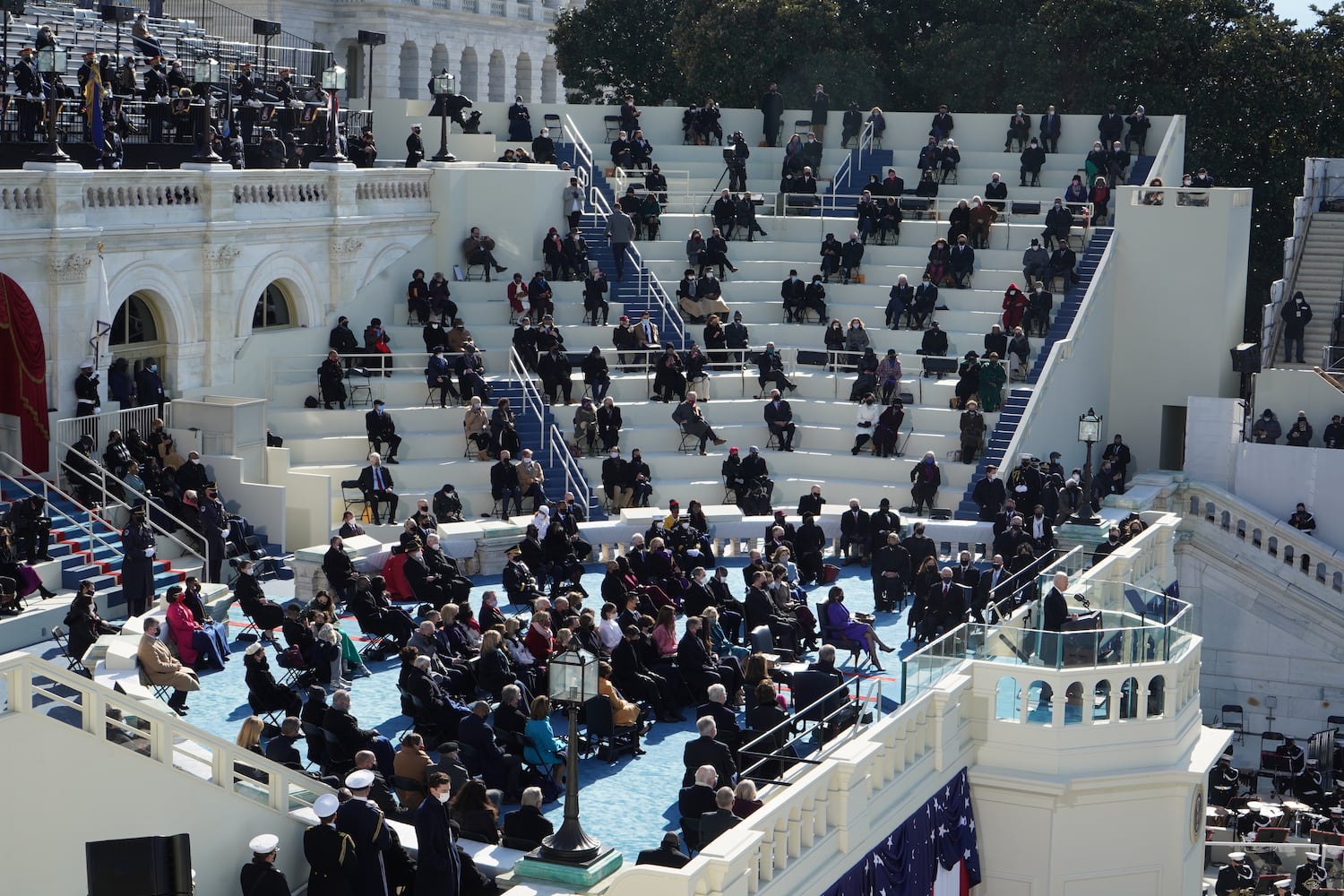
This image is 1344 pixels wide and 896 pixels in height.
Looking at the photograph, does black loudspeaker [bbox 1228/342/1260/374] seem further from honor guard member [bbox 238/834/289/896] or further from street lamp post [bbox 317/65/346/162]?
honor guard member [bbox 238/834/289/896]

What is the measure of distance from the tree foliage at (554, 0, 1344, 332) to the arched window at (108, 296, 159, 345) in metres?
23.9

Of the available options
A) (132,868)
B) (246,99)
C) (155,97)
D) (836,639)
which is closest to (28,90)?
(155,97)

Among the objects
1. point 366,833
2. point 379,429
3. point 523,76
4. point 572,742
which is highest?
point 523,76

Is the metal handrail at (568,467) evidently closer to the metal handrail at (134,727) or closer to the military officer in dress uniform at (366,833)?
the metal handrail at (134,727)

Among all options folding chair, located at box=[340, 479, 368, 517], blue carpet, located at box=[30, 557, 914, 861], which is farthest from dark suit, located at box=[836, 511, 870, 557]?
folding chair, located at box=[340, 479, 368, 517]

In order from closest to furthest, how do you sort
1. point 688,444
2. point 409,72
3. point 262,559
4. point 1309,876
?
point 1309,876 < point 262,559 < point 688,444 < point 409,72

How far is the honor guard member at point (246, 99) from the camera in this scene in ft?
120

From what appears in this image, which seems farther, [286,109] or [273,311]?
[286,109]

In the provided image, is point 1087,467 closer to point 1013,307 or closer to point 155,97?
point 1013,307

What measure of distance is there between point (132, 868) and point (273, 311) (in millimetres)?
Answer: 24207

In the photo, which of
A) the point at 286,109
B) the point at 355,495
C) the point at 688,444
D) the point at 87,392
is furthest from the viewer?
the point at 286,109

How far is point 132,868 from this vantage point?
12.6 metres

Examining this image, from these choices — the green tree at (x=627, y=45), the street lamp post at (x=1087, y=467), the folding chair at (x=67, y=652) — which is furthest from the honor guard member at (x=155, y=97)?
the green tree at (x=627, y=45)

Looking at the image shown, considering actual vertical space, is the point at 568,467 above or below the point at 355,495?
above
